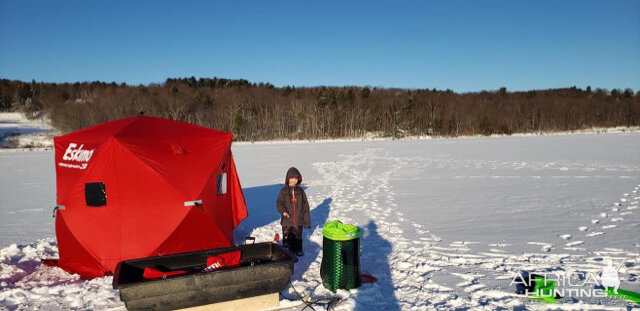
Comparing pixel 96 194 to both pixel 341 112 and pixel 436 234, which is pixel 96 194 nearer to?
pixel 436 234

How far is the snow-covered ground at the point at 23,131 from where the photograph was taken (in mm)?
45750

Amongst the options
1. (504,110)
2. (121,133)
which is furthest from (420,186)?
(504,110)

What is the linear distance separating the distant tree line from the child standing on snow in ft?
146

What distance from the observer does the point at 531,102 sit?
64750mm

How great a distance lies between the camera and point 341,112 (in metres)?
58.2

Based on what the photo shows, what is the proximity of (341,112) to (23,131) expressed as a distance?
44.3m

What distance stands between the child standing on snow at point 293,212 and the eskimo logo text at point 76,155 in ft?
9.01

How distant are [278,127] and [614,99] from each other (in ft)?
200

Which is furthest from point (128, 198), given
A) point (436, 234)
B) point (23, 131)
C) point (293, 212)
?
point (23, 131)

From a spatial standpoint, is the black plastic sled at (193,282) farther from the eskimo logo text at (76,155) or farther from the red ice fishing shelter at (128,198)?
the eskimo logo text at (76,155)

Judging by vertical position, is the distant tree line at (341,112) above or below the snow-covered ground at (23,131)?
above

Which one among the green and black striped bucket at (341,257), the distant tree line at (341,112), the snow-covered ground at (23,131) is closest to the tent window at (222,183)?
the green and black striped bucket at (341,257)

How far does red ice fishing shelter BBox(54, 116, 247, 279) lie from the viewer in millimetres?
5316

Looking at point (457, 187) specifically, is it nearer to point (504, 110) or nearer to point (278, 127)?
point (278, 127)
